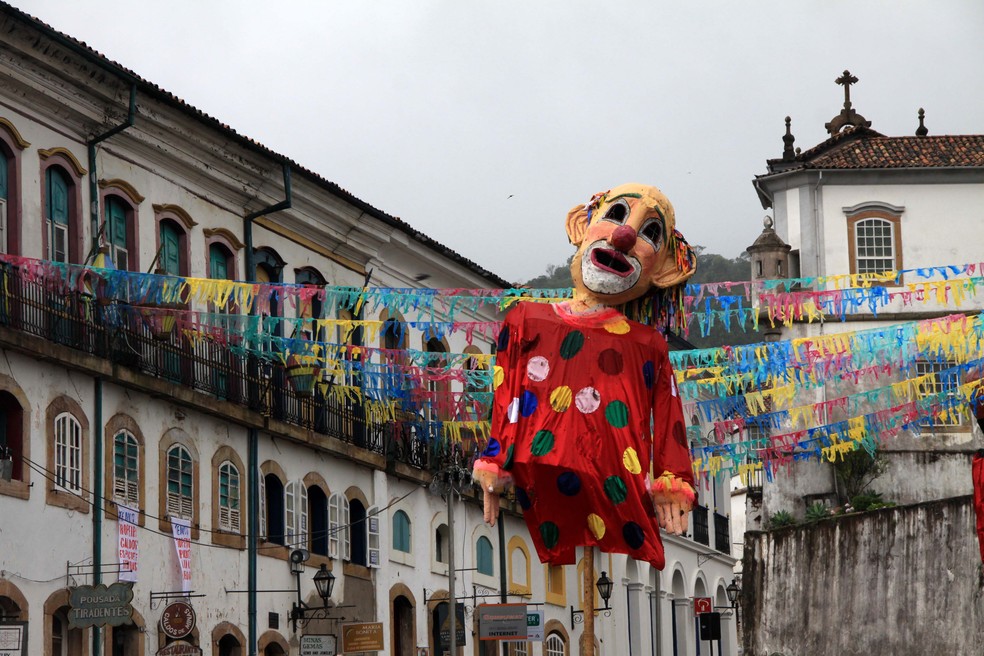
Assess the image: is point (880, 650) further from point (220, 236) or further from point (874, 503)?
point (220, 236)

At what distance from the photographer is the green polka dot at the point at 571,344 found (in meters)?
15.0

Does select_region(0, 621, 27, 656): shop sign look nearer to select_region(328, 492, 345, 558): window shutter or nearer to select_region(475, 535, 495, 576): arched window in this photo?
select_region(328, 492, 345, 558): window shutter

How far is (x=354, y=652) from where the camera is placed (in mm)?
31281

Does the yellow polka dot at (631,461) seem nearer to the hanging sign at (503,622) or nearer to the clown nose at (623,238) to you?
the clown nose at (623,238)

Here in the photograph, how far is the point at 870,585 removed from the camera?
37500mm

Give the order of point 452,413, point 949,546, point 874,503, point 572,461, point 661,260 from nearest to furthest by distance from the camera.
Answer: point 572,461 → point 661,260 → point 452,413 → point 949,546 → point 874,503

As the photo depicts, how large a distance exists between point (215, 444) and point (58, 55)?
258 inches

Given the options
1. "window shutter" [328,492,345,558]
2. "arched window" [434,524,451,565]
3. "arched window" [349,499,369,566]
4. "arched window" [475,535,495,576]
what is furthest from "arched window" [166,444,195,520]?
"arched window" [475,535,495,576]

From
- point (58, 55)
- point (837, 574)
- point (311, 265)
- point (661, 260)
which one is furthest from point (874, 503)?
point (661, 260)

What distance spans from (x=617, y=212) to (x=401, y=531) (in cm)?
2126

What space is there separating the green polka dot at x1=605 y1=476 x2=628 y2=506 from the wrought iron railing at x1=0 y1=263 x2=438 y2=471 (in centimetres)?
1034

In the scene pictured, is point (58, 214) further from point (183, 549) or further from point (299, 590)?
point (299, 590)

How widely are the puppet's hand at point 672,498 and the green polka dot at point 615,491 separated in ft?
0.93

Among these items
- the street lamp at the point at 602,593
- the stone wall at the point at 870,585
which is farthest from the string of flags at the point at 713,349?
the stone wall at the point at 870,585
